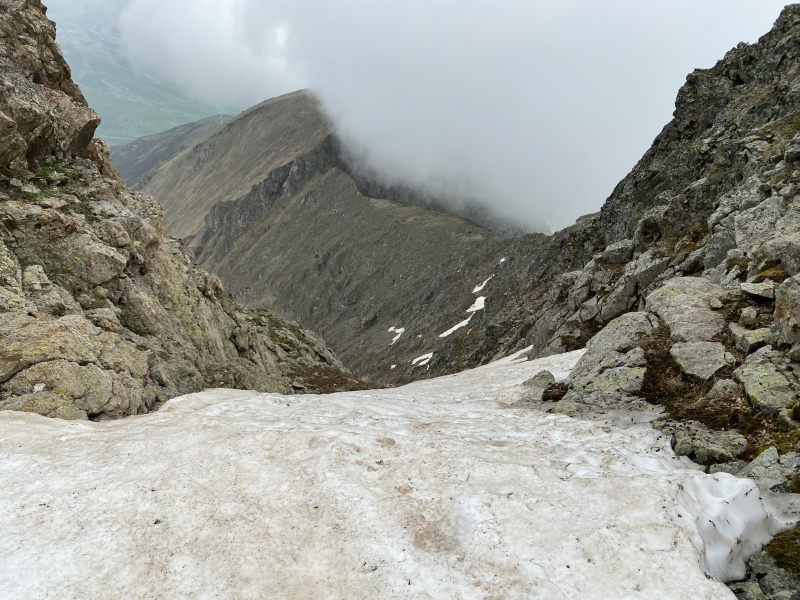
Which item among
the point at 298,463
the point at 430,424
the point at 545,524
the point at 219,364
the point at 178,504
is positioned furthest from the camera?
the point at 219,364

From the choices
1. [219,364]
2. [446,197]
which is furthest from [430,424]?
[446,197]

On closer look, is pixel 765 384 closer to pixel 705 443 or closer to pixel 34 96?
pixel 705 443

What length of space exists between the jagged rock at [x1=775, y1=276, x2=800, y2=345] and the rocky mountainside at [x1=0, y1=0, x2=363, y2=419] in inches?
778

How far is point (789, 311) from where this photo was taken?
11.7 meters

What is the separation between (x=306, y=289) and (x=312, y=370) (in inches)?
4176

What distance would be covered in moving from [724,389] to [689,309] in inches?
207

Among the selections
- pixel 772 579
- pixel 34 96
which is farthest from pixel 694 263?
pixel 34 96

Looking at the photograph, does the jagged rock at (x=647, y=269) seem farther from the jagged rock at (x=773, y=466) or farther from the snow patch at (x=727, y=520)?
the snow patch at (x=727, y=520)

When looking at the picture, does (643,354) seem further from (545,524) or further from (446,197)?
(446,197)

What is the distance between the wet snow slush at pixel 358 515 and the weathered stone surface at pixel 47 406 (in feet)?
2.34

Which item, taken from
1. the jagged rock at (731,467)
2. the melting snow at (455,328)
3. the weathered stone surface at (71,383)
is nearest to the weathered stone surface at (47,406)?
the weathered stone surface at (71,383)

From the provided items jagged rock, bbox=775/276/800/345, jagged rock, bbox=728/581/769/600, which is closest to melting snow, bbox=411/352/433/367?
jagged rock, bbox=775/276/800/345

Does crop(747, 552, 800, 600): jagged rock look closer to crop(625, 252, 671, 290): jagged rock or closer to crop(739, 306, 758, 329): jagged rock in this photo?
crop(739, 306, 758, 329): jagged rock

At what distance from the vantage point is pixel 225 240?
185 m
